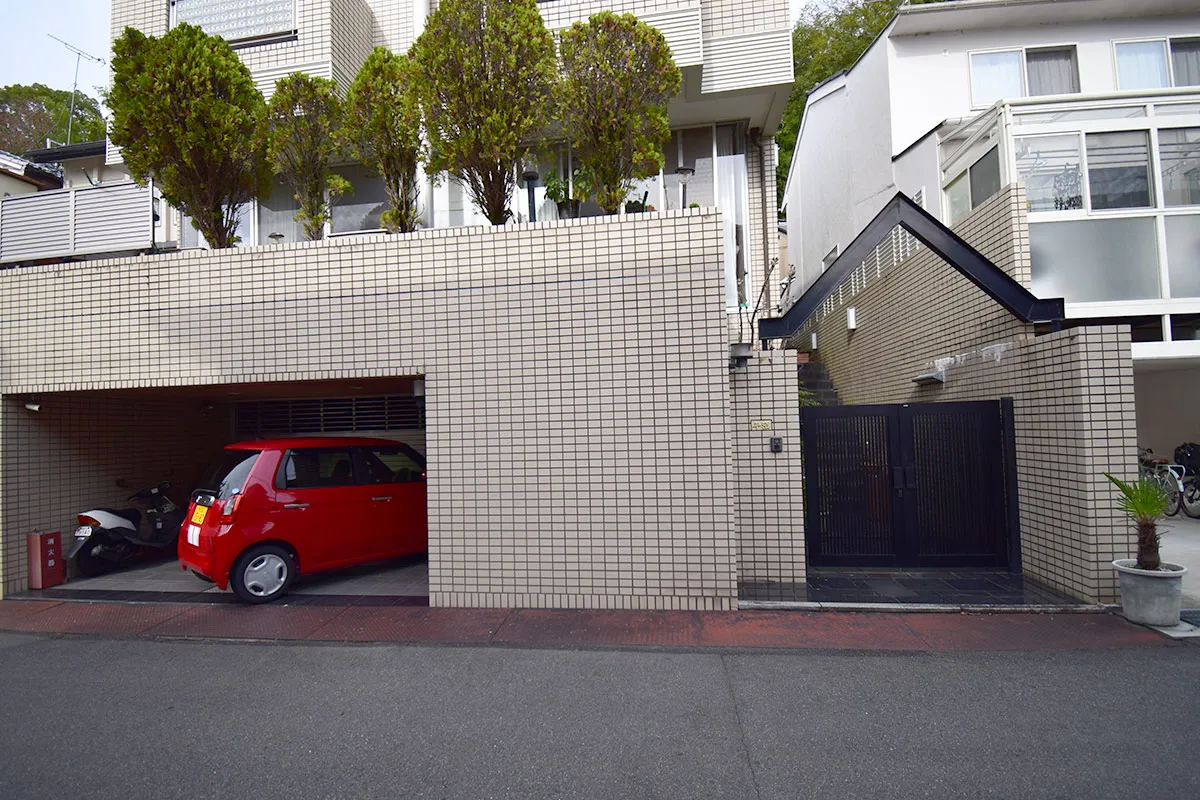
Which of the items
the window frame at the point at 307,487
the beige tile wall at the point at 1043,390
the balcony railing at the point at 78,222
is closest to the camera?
the beige tile wall at the point at 1043,390

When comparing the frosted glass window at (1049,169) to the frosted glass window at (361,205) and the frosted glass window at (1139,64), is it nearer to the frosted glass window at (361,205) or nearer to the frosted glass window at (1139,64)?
the frosted glass window at (1139,64)

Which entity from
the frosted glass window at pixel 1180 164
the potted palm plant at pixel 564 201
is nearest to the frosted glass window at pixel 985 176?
the frosted glass window at pixel 1180 164

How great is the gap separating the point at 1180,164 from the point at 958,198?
8.51 feet

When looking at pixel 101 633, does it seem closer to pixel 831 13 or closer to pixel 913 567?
pixel 913 567

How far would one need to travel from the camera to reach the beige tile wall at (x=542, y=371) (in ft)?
18.8

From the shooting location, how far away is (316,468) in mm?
6918

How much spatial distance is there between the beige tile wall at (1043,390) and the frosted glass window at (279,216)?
30.5 ft

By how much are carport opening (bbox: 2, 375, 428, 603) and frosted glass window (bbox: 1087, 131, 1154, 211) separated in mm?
9031

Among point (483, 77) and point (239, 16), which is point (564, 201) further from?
point (239, 16)

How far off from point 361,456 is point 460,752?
4527 millimetres

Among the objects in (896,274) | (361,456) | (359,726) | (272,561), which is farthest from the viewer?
(896,274)

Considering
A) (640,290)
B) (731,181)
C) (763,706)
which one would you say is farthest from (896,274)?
(763,706)

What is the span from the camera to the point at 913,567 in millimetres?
6898

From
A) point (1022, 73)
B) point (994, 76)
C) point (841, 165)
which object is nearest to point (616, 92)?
point (994, 76)
